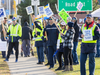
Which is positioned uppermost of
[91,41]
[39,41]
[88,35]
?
[88,35]

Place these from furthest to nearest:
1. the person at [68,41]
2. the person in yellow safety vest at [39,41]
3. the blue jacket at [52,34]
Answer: the person in yellow safety vest at [39,41] < the blue jacket at [52,34] < the person at [68,41]

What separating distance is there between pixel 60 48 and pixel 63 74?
1096 mm

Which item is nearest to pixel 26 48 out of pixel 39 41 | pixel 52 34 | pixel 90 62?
pixel 39 41

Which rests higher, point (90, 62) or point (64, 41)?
point (64, 41)

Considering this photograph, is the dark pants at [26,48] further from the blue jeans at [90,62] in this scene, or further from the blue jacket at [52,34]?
the blue jeans at [90,62]

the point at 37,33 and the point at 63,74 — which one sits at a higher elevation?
the point at 37,33

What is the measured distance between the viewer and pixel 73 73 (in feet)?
27.3

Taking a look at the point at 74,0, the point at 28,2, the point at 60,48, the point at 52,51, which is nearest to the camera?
the point at 60,48

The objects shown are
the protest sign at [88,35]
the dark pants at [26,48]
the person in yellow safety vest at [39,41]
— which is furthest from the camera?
the dark pants at [26,48]

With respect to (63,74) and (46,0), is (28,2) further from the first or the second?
(63,74)

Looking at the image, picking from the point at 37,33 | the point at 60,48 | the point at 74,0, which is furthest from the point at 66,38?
the point at 74,0

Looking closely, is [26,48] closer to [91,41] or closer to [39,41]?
[39,41]

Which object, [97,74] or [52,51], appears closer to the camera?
[97,74]

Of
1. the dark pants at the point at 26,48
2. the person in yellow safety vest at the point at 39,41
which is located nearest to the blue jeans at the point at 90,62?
the person in yellow safety vest at the point at 39,41
